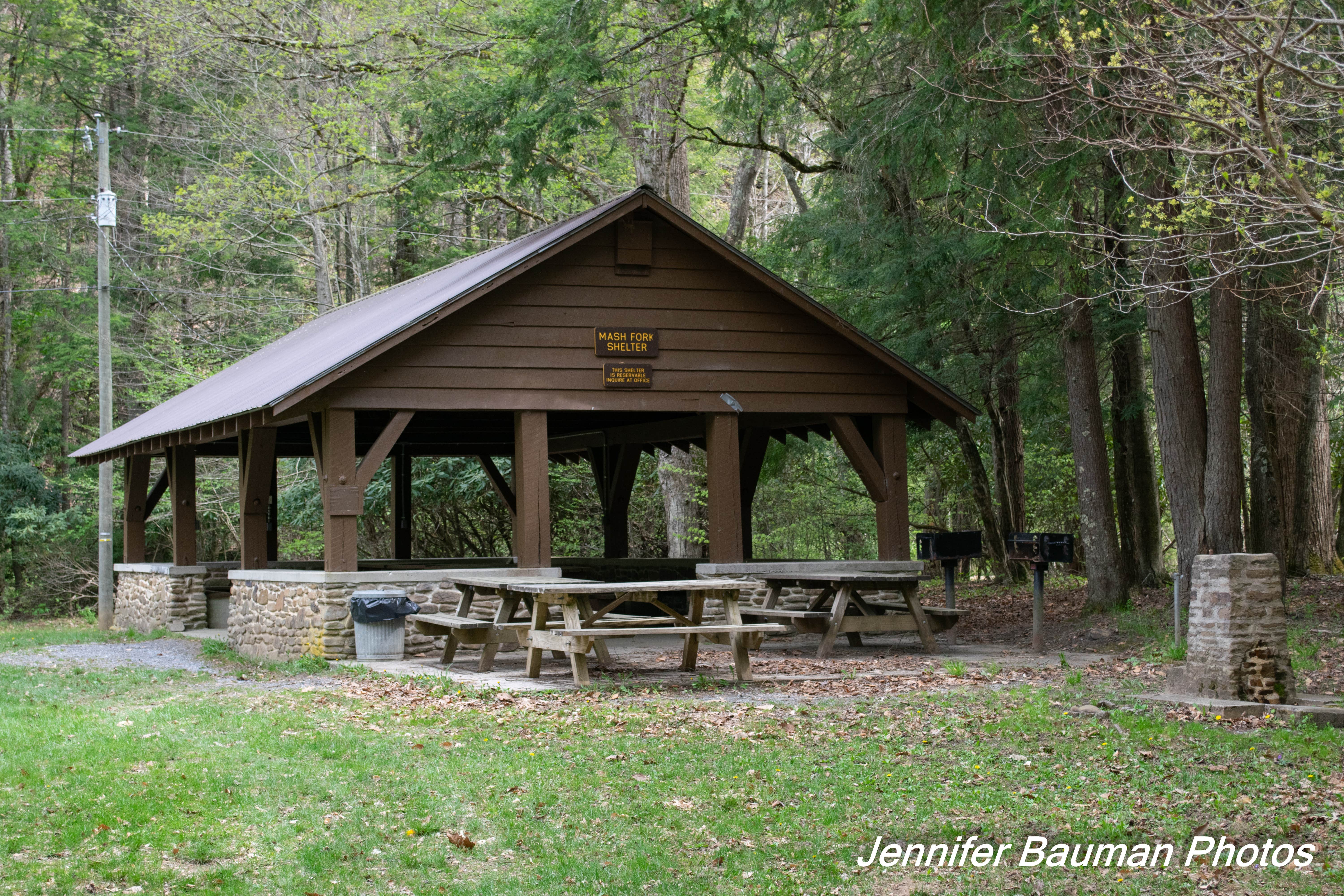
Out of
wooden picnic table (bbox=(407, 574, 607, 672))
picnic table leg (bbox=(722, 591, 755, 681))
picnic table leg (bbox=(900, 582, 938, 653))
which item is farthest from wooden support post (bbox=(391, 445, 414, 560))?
picnic table leg (bbox=(722, 591, 755, 681))

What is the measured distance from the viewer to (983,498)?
18.9 m

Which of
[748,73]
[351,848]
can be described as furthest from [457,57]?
[351,848]

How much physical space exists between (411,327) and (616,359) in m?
2.17

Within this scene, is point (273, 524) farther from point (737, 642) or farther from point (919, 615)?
point (737, 642)

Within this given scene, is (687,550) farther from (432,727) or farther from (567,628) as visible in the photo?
(432,727)

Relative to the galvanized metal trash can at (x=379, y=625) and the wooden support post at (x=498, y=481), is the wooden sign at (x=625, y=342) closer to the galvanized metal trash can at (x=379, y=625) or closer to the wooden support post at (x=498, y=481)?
the galvanized metal trash can at (x=379, y=625)

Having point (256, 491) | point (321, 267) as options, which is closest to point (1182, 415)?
point (256, 491)

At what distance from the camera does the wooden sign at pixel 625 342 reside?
12.6 metres

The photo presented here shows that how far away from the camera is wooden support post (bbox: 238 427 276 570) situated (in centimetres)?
1341

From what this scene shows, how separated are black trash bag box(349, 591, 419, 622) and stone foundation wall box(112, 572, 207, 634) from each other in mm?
6364

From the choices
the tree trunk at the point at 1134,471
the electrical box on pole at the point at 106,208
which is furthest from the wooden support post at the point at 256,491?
the tree trunk at the point at 1134,471

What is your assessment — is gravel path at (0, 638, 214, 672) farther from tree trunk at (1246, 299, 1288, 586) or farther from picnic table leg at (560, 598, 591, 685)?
tree trunk at (1246, 299, 1288, 586)

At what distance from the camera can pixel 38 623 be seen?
22500 millimetres

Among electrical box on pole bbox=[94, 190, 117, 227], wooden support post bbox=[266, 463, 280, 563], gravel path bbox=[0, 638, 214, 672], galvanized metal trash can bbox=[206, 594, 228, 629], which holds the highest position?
electrical box on pole bbox=[94, 190, 117, 227]
